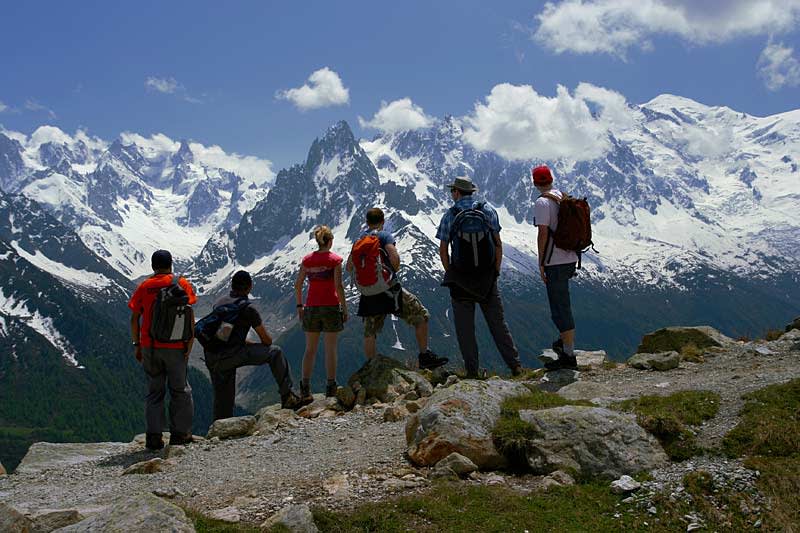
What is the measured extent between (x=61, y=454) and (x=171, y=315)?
15.5ft

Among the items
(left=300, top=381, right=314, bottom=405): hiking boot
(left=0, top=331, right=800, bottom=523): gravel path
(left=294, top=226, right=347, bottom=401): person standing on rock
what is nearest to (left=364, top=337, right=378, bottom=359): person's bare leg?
(left=294, top=226, right=347, bottom=401): person standing on rock

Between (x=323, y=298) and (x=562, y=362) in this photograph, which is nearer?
(x=562, y=362)

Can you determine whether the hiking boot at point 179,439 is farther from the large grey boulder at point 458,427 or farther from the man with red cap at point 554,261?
the man with red cap at point 554,261

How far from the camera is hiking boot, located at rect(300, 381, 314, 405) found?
52.1 feet

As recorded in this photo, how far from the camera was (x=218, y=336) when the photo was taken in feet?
50.4

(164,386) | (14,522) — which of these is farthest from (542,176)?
(14,522)

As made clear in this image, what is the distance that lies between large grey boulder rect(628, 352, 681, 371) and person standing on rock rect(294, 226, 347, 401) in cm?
697

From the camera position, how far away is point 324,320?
52.5ft

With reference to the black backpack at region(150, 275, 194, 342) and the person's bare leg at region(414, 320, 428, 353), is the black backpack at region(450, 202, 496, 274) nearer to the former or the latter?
the person's bare leg at region(414, 320, 428, 353)

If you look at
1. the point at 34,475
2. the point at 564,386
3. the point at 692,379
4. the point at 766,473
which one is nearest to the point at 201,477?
the point at 34,475

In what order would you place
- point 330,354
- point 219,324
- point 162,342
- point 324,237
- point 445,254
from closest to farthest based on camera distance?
point 162,342 < point 445,254 < point 219,324 < point 324,237 < point 330,354

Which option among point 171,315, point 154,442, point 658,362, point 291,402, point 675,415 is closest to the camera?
point 675,415


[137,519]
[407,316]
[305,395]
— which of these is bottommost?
[137,519]

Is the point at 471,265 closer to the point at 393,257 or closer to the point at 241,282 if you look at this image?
the point at 393,257
